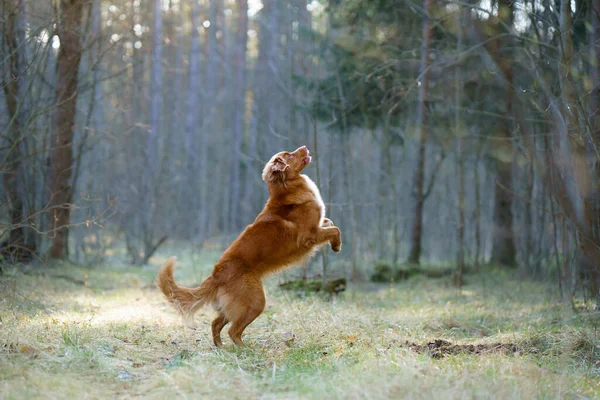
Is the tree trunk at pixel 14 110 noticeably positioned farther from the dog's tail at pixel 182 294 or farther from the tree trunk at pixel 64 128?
the dog's tail at pixel 182 294

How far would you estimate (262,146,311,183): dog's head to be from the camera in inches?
291

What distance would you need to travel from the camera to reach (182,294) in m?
6.65

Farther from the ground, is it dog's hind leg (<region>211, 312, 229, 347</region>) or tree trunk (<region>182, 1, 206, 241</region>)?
tree trunk (<region>182, 1, 206, 241</region>)

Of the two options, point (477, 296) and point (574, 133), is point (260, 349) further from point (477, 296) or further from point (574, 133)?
point (477, 296)

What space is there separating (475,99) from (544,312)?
6680 mm

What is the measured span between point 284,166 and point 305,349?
7.21ft

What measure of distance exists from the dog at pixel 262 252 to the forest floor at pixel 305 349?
395 millimetres

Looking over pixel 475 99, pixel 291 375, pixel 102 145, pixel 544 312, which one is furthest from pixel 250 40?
pixel 291 375

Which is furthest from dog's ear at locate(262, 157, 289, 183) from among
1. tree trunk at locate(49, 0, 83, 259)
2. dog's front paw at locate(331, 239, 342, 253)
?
tree trunk at locate(49, 0, 83, 259)

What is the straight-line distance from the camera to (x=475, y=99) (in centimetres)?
1450

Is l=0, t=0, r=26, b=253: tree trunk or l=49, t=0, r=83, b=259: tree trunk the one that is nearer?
l=0, t=0, r=26, b=253: tree trunk

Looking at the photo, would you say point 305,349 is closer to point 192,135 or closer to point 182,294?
point 182,294

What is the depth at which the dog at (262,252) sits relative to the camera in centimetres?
665

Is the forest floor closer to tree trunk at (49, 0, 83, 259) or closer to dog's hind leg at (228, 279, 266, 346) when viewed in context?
dog's hind leg at (228, 279, 266, 346)
